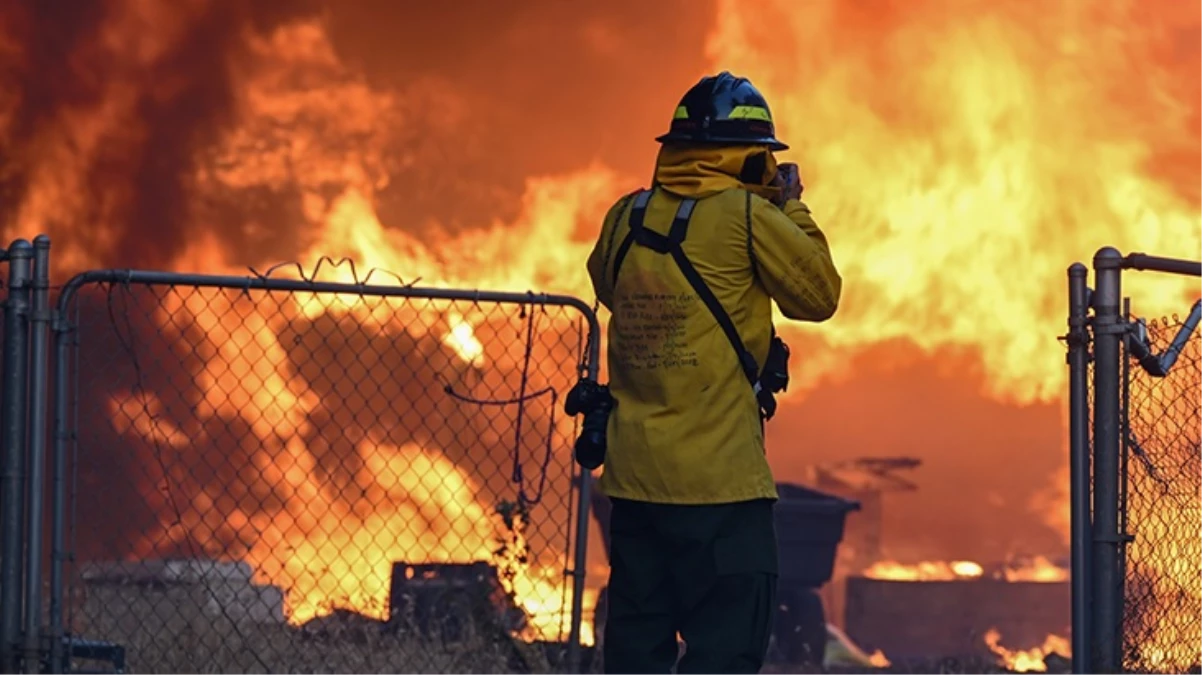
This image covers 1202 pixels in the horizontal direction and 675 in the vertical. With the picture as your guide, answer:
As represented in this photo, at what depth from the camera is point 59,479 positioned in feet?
20.5

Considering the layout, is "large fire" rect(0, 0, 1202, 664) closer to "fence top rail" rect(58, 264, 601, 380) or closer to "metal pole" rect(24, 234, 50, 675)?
"fence top rail" rect(58, 264, 601, 380)

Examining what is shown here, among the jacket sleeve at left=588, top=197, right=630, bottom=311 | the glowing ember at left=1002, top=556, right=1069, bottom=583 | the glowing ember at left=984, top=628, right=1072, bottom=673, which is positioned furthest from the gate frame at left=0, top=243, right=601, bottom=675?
the glowing ember at left=1002, top=556, right=1069, bottom=583

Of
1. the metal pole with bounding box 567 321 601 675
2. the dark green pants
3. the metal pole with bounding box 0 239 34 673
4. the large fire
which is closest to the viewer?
the dark green pants

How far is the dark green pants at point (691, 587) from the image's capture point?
16.3 ft

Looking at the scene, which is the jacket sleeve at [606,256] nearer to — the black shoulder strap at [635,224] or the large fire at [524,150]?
the black shoulder strap at [635,224]

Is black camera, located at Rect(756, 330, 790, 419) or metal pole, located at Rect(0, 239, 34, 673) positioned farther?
metal pole, located at Rect(0, 239, 34, 673)

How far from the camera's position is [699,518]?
502 cm

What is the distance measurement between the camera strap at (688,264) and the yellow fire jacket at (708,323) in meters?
0.02

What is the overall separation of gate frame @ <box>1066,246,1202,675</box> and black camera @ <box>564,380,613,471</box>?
6.48 ft

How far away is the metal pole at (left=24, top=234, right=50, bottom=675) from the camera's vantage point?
621cm

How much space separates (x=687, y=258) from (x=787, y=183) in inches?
16.6

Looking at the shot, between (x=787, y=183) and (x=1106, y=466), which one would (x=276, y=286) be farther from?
(x=1106, y=466)

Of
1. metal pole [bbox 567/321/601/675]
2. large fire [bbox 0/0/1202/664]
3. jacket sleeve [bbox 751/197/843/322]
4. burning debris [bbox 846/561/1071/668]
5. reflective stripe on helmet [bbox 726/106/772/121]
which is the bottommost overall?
burning debris [bbox 846/561/1071/668]

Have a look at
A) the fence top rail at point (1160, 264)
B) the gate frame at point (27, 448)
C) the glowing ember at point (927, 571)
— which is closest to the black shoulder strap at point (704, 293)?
the gate frame at point (27, 448)
